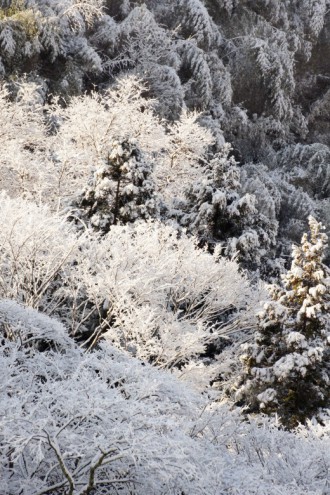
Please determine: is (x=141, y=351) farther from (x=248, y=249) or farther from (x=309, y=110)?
(x=309, y=110)

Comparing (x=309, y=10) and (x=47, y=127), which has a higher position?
(x=309, y=10)

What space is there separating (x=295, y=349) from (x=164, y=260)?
373cm

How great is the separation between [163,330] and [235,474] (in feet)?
24.6

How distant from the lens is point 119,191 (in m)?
15.8

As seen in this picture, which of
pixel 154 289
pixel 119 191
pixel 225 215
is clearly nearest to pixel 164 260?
pixel 154 289

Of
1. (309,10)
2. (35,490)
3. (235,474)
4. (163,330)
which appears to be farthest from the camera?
(309,10)

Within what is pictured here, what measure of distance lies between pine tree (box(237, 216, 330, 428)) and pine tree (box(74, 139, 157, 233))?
4726mm

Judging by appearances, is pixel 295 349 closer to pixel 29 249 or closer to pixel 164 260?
pixel 164 260

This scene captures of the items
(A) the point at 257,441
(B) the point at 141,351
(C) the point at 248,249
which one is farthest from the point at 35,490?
(C) the point at 248,249

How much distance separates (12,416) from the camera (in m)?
5.08

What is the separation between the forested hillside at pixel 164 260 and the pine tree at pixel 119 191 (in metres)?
0.06

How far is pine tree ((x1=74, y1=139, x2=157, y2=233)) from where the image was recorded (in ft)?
51.5

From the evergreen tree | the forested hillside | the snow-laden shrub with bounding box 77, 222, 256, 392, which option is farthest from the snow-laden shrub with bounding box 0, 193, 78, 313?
the evergreen tree

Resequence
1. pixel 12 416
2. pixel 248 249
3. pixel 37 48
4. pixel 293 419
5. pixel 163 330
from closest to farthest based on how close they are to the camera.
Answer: pixel 12 416 → pixel 293 419 → pixel 163 330 → pixel 248 249 → pixel 37 48
